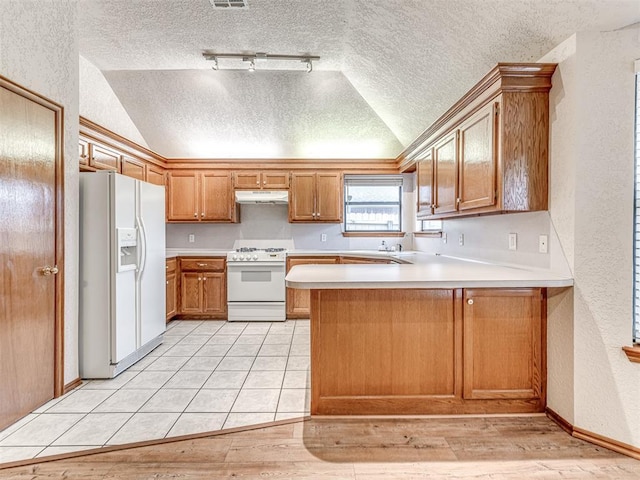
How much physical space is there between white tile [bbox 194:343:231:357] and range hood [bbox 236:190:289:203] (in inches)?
82.3

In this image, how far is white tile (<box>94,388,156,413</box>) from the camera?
2.26 meters

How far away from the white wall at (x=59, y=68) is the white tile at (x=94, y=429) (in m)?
0.63

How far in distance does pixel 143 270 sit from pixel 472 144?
301cm

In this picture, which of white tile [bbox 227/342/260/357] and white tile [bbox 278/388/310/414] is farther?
white tile [bbox 227/342/260/357]

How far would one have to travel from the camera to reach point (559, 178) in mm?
2023

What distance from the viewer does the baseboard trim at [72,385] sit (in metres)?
2.50

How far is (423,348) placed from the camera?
2129 millimetres

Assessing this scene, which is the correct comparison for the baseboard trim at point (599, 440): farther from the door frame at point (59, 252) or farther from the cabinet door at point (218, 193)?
the cabinet door at point (218, 193)

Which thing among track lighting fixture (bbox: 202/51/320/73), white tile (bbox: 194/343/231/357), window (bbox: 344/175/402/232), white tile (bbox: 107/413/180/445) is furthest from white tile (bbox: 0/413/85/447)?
window (bbox: 344/175/402/232)

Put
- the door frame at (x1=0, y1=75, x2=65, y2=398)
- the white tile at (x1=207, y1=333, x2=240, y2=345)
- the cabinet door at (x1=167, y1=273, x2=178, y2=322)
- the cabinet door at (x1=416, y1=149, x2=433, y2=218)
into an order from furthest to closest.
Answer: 1. the cabinet door at (x1=167, y1=273, x2=178, y2=322)
2. the white tile at (x1=207, y1=333, x2=240, y2=345)
3. the cabinet door at (x1=416, y1=149, x2=433, y2=218)
4. the door frame at (x1=0, y1=75, x2=65, y2=398)

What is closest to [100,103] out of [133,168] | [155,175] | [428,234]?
[133,168]

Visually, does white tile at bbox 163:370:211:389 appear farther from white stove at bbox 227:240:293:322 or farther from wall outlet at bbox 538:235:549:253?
wall outlet at bbox 538:235:549:253

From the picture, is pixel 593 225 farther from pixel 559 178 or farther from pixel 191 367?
pixel 191 367

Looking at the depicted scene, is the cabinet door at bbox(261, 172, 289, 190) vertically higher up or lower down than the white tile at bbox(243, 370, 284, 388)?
higher up
